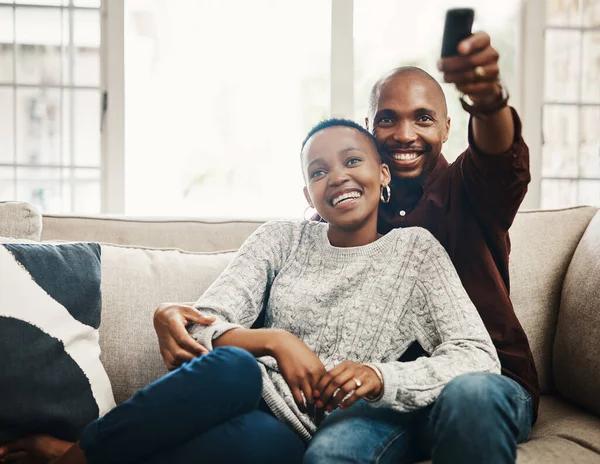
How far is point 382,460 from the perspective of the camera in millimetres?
1051

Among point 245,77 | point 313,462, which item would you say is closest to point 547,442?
point 313,462

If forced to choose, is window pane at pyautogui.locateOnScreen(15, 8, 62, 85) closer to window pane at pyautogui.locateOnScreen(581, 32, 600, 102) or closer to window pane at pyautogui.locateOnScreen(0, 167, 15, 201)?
window pane at pyautogui.locateOnScreen(0, 167, 15, 201)

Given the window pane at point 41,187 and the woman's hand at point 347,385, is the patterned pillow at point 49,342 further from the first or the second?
the window pane at point 41,187

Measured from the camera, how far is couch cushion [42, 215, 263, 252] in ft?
5.76

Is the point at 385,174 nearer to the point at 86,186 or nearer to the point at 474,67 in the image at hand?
the point at 474,67

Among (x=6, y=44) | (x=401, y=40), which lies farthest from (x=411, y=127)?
(x=401, y=40)

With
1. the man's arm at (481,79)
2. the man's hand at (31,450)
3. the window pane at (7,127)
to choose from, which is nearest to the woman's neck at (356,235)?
the man's arm at (481,79)

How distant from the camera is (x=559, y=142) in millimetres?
2941

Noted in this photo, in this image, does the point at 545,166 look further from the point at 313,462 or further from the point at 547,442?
the point at 313,462

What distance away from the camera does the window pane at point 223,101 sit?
17.3 feet

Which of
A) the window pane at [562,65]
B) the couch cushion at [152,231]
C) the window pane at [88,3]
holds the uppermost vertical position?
the window pane at [88,3]

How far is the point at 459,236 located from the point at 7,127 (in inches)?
86.7

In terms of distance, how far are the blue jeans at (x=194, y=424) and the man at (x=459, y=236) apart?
0.10 m

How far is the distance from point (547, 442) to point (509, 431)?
326mm
